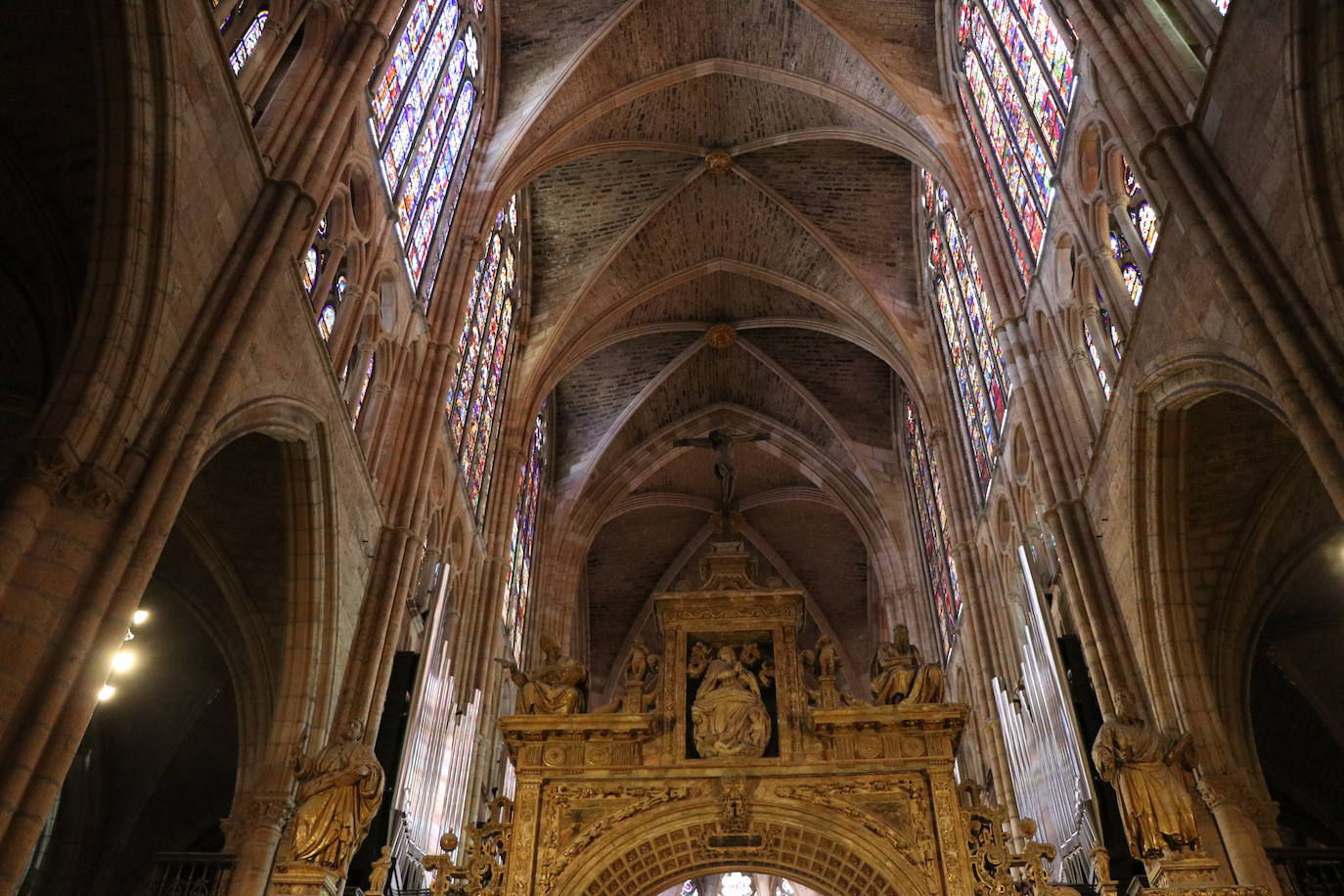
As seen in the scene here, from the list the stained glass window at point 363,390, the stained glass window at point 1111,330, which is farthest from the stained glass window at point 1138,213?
the stained glass window at point 363,390

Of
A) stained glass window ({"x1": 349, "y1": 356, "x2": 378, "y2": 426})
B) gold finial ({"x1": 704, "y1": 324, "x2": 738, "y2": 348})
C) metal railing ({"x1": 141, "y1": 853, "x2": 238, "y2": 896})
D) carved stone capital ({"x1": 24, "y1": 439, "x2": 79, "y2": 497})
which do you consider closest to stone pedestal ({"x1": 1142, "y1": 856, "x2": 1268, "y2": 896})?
carved stone capital ({"x1": 24, "y1": 439, "x2": 79, "y2": 497})

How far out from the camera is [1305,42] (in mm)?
7480

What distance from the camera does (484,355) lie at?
19031 mm

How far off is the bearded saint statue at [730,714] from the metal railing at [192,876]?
5272 millimetres

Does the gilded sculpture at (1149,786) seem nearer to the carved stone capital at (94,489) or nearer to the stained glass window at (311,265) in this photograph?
the carved stone capital at (94,489)

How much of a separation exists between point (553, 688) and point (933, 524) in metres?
16.4

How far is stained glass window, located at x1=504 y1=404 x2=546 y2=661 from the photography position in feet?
70.8

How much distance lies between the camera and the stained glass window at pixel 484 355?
1747cm

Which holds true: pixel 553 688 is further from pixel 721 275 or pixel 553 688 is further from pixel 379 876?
pixel 721 275

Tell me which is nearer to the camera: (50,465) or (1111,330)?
(50,465)

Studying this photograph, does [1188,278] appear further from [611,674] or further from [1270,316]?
[611,674]

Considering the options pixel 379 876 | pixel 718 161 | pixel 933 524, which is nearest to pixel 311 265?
pixel 379 876

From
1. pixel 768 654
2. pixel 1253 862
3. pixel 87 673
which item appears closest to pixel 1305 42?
pixel 768 654

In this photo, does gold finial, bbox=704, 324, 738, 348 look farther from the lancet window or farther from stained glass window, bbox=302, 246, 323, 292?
stained glass window, bbox=302, 246, 323, 292
